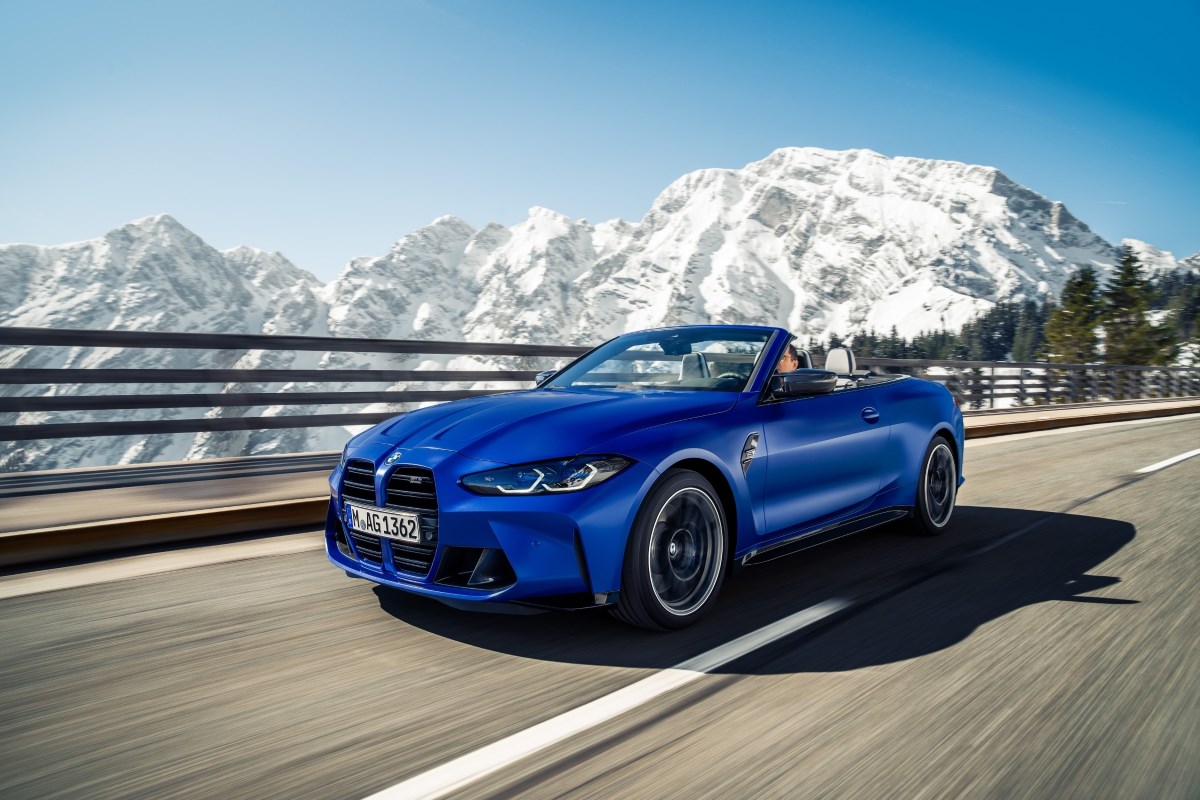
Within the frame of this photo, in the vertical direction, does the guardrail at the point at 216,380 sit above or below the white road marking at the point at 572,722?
above

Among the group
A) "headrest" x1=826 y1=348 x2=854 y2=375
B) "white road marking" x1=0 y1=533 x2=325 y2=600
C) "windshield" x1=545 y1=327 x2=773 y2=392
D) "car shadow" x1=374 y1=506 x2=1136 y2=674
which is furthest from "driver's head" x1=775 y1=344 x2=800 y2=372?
"white road marking" x1=0 y1=533 x2=325 y2=600

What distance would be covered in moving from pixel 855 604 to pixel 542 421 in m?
1.75

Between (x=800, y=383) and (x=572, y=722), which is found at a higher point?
(x=800, y=383)

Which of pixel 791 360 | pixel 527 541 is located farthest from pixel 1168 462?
pixel 527 541

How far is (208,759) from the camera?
2531 millimetres

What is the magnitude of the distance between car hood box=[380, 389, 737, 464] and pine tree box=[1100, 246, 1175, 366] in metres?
85.0

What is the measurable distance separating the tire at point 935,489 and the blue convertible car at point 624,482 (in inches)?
27.5

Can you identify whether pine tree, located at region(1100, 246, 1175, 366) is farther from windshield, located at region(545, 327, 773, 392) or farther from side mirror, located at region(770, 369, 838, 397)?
side mirror, located at region(770, 369, 838, 397)

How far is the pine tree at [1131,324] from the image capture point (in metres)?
76.4

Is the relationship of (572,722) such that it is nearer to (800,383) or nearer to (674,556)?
(674,556)

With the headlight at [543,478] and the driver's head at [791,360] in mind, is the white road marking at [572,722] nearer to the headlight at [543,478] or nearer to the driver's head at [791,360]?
the headlight at [543,478]

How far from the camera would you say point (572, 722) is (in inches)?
108

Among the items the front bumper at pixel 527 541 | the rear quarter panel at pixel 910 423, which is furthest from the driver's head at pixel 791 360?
the front bumper at pixel 527 541

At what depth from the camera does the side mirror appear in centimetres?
436
